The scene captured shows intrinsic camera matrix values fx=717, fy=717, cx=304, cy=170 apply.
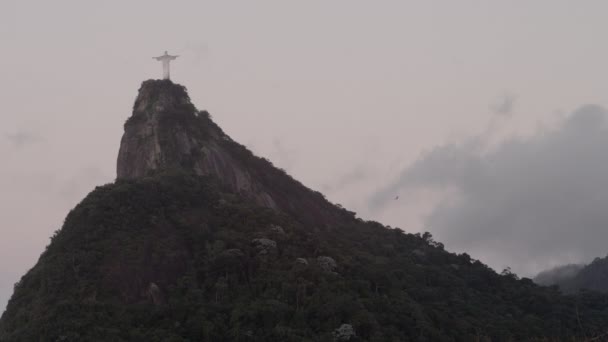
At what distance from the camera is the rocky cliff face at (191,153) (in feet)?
235

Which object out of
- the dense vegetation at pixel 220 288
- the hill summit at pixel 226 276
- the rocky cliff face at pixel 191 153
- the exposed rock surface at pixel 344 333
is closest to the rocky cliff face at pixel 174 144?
the rocky cliff face at pixel 191 153

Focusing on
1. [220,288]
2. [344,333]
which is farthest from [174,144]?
[344,333]

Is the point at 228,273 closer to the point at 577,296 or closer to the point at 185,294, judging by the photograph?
the point at 185,294

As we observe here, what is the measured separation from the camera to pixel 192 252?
52.4 meters

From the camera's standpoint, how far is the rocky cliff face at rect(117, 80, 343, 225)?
7175 centimetres

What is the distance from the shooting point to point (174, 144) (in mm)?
72312

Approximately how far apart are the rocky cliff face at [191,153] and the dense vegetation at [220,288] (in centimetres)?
521

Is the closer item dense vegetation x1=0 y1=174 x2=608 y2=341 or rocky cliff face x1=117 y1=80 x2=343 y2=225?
dense vegetation x1=0 y1=174 x2=608 y2=341

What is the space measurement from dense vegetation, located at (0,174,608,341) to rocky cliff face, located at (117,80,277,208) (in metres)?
4.78

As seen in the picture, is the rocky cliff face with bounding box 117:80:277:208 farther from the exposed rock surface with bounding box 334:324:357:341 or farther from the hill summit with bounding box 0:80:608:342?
the exposed rock surface with bounding box 334:324:357:341

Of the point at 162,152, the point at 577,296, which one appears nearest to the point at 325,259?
the point at 162,152

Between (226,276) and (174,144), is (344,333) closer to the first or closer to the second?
(226,276)

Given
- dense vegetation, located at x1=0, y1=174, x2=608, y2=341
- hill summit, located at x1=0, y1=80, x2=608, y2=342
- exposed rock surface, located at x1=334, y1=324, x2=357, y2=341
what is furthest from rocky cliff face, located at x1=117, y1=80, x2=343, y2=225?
exposed rock surface, located at x1=334, y1=324, x2=357, y2=341

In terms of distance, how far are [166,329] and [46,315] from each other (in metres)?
6.98
